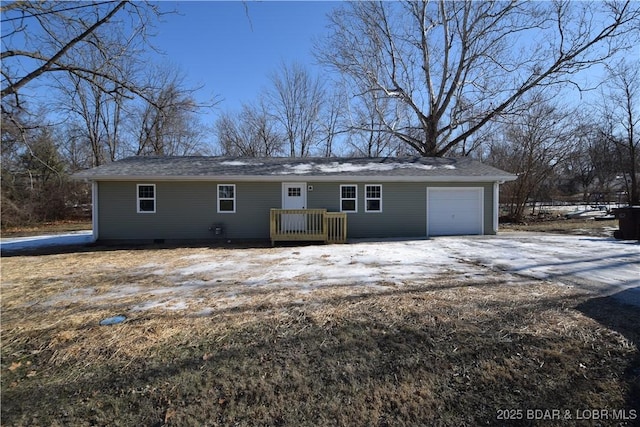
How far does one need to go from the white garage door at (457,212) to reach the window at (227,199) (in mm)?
7356

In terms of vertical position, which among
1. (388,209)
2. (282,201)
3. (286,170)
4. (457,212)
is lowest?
(457,212)

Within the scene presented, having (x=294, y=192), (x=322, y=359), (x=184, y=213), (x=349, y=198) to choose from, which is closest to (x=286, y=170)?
(x=294, y=192)

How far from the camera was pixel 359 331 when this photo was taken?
3412mm

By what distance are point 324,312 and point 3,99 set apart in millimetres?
7112

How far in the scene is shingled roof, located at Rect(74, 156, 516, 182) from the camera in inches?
435

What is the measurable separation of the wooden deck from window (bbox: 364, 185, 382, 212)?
1.50 metres

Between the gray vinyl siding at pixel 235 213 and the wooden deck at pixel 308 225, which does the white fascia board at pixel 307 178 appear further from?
the wooden deck at pixel 308 225

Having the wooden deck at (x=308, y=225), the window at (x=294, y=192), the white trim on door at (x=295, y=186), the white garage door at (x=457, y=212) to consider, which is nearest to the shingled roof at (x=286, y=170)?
the white trim on door at (x=295, y=186)

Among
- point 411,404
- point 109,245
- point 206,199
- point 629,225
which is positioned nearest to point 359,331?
point 411,404

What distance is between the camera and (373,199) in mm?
11977

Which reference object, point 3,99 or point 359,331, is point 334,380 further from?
point 3,99

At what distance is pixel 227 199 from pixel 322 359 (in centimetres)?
950

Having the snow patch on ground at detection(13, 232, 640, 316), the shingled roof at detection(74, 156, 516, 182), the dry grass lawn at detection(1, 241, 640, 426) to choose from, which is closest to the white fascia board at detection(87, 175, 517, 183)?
the shingled roof at detection(74, 156, 516, 182)

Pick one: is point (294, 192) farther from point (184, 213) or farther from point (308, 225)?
point (184, 213)
